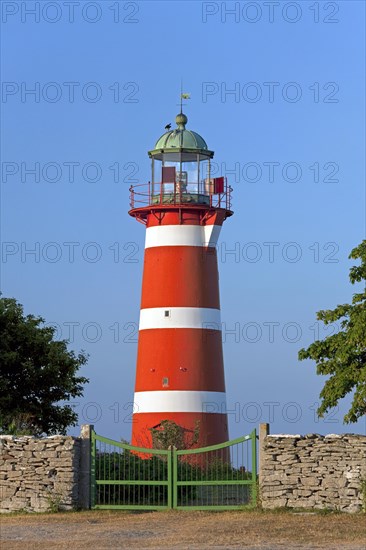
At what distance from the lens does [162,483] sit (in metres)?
30.0

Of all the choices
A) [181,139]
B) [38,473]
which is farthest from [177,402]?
[38,473]

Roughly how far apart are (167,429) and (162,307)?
451cm

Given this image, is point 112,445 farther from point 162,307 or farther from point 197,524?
point 162,307

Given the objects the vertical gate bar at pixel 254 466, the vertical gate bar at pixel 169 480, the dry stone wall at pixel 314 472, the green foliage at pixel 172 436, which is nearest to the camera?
the dry stone wall at pixel 314 472

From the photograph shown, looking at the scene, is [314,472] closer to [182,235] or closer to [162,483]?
[162,483]

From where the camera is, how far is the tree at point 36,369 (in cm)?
4400

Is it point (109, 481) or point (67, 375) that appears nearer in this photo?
point (109, 481)

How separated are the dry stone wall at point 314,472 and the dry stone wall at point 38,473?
4589mm

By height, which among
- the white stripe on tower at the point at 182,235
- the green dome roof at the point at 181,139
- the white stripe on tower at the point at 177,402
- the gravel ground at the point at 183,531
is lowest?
the gravel ground at the point at 183,531

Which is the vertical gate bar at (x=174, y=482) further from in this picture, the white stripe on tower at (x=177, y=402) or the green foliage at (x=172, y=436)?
the white stripe on tower at (x=177, y=402)

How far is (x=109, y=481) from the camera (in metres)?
30.1

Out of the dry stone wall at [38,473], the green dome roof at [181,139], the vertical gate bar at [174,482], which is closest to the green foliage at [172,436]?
the green dome roof at [181,139]

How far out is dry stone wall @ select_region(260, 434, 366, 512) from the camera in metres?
28.6

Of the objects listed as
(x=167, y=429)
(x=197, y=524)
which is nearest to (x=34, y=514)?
(x=197, y=524)
